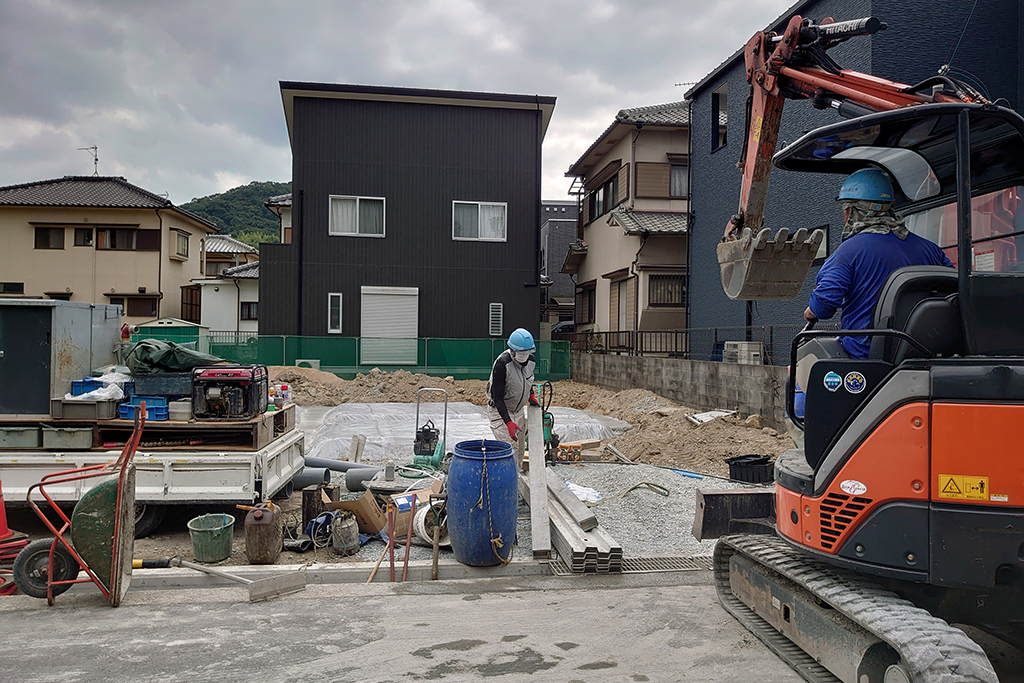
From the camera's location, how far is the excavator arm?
4.74 metres

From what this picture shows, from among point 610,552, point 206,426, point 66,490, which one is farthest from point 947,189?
point 66,490

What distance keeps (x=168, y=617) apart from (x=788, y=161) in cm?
500

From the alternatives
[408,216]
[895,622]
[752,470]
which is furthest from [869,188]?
[408,216]

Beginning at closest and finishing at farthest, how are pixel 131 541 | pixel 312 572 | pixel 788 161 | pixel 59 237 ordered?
pixel 788 161
pixel 131 541
pixel 312 572
pixel 59 237

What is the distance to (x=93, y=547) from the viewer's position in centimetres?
445

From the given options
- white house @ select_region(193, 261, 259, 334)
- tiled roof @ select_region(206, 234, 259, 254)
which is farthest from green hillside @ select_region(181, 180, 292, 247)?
white house @ select_region(193, 261, 259, 334)

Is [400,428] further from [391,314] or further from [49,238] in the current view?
[49,238]

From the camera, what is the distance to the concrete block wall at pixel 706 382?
10.7 m

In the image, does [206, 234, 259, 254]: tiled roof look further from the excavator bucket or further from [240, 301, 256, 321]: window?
the excavator bucket

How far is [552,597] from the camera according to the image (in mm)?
4863

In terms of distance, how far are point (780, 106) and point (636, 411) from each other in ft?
29.2

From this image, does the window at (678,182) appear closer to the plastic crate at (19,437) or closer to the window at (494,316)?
the window at (494,316)

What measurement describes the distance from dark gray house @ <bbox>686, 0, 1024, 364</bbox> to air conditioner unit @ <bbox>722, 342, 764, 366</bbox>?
0.34 meters

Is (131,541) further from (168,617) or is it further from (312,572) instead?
(312,572)
